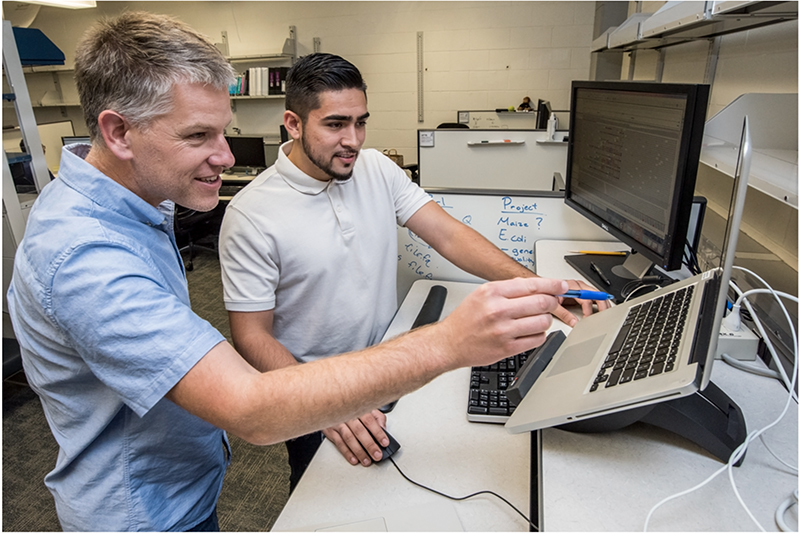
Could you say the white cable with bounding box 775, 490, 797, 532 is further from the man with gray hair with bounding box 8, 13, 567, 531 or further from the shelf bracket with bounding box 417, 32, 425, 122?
the shelf bracket with bounding box 417, 32, 425, 122

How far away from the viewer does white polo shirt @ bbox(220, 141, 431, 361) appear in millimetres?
1126

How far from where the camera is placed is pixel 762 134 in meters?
1.16

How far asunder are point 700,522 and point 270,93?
16.7 ft

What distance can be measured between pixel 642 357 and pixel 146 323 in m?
0.66

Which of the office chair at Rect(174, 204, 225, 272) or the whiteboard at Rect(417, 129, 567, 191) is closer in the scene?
the whiteboard at Rect(417, 129, 567, 191)

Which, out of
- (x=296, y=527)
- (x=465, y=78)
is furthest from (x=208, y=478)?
(x=465, y=78)

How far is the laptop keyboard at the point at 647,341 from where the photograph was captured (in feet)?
2.03

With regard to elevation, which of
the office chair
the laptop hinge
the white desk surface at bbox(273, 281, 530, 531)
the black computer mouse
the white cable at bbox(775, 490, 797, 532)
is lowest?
the office chair

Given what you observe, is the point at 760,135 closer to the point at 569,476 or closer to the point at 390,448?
Result: the point at 569,476

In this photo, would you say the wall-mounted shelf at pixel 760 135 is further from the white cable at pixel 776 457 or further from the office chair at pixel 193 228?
the office chair at pixel 193 228

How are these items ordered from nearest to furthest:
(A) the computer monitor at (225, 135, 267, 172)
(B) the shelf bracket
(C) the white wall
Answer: (A) the computer monitor at (225, 135, 267, 172) < (C) the white wall < (B) the shelf bracket

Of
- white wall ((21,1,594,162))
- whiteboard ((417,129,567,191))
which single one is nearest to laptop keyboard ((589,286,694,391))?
whiteboard ((417,129,567,191))

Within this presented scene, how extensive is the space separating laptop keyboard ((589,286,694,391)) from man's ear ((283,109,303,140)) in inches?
37.1

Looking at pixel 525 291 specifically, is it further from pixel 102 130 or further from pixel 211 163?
pixel 102 130
